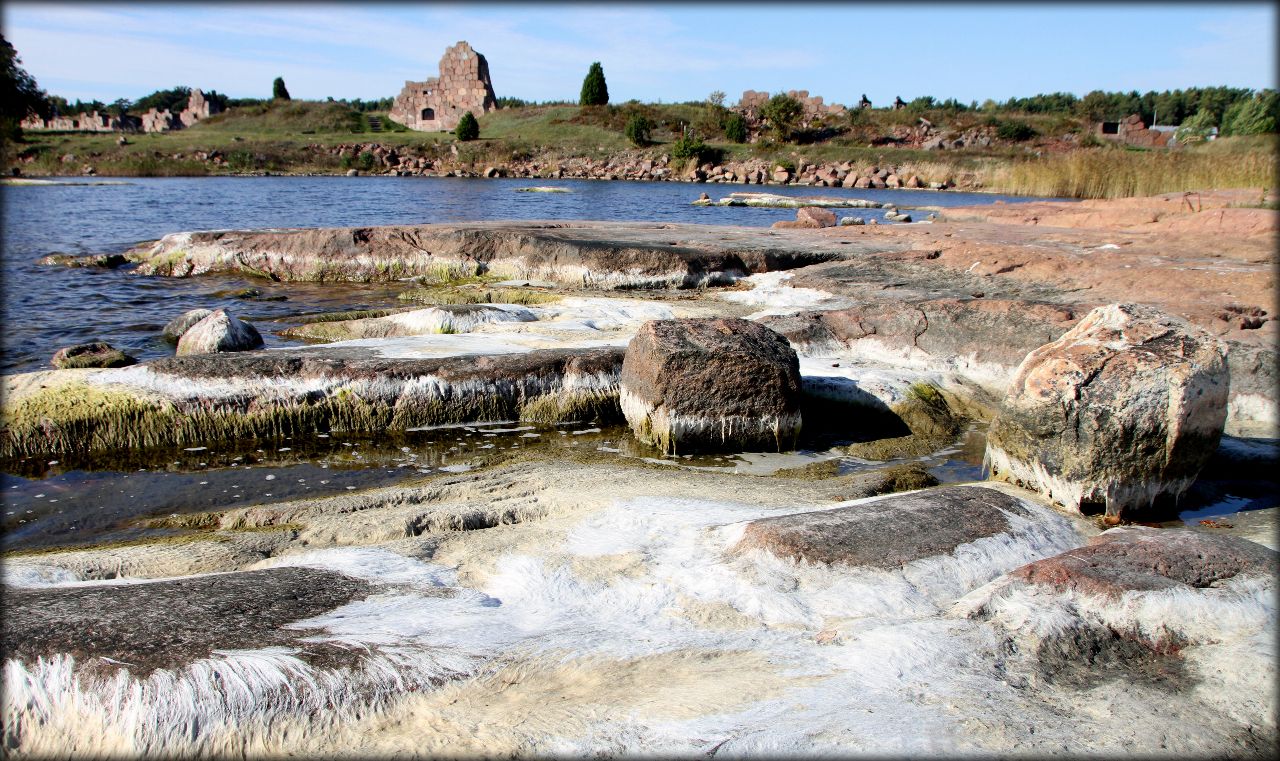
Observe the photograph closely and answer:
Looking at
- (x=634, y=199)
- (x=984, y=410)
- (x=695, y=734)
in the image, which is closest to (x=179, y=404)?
(x=695, y=734)

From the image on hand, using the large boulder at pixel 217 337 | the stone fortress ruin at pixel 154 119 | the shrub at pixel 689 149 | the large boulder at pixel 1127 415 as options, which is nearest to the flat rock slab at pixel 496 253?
the large boulder at pixel 217 337

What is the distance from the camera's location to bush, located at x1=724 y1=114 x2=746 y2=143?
63.8m

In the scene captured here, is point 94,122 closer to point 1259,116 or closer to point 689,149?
point 689,149

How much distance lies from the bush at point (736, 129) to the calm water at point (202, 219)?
13654mm

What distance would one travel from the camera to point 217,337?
941 cm

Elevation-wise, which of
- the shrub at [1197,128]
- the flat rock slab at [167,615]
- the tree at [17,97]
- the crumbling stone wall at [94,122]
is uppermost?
the crumbling stone wall at [94,122]

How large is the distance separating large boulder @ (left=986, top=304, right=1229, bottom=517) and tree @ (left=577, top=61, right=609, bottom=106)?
240 feet

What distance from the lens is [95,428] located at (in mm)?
6820

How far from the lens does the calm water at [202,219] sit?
468 inches

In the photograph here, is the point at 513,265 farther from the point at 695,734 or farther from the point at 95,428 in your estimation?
the point at 695,734

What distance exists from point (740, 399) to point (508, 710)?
4391 mm

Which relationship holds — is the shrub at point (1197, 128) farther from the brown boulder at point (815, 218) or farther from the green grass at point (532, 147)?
the brown boulder at point (815, 218)

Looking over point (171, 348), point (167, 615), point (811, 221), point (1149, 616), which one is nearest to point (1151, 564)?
point (1149, 616)

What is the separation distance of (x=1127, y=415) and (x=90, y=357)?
32.6 feet
